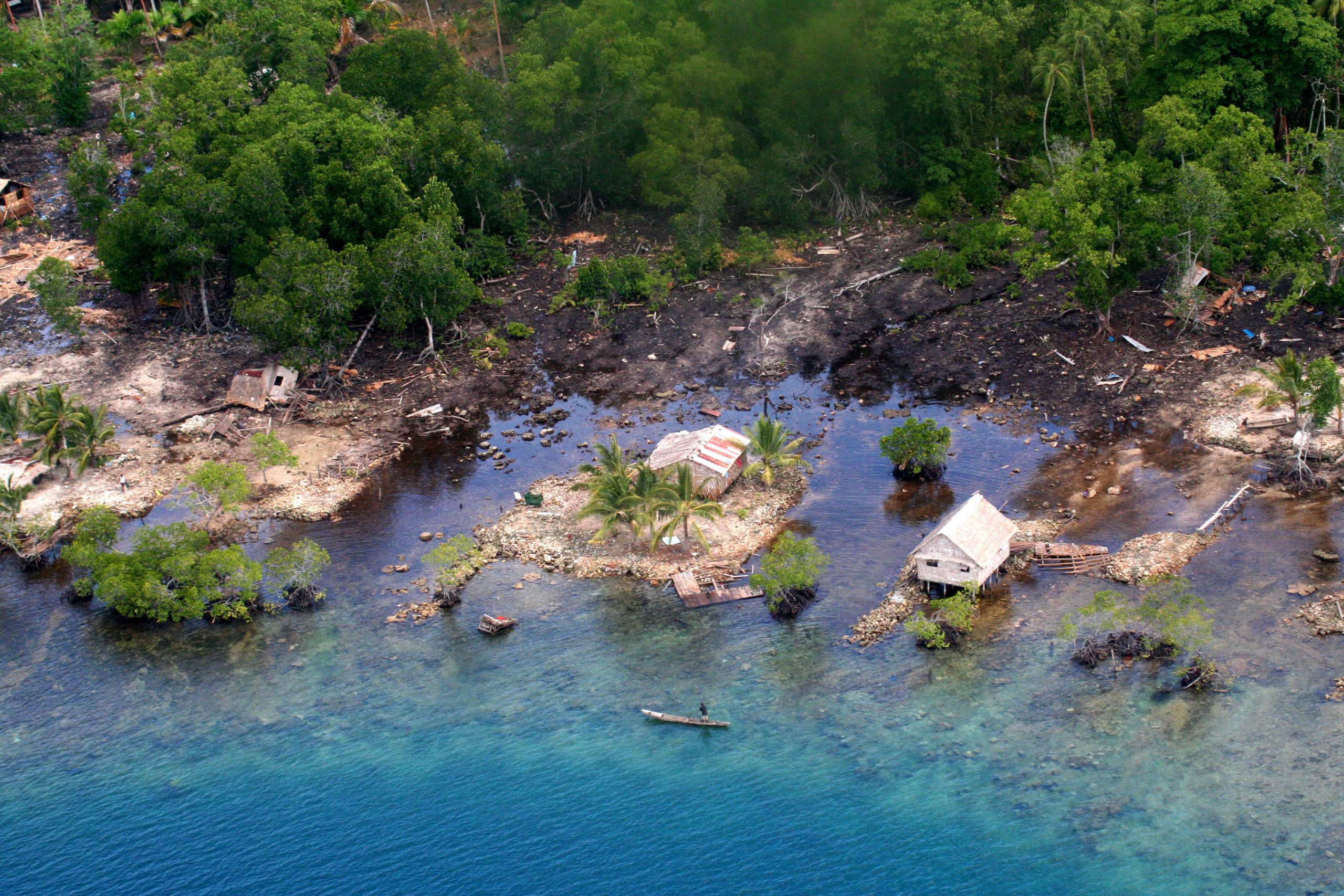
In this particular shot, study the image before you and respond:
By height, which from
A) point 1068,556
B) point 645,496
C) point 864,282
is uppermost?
point 864,282

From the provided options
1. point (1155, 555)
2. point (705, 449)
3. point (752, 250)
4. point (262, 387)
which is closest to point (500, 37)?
point (752, 250)

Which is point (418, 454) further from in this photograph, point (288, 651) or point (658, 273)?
point (658, 273)

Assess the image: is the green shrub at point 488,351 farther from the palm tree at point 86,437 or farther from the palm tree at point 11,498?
the palm tree at point 11,498

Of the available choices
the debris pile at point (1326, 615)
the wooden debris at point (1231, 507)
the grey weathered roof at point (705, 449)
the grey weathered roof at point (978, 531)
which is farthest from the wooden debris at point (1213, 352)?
the grey weathered roof at point (705, 449)

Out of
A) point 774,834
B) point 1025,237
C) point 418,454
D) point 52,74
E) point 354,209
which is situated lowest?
point 774,834

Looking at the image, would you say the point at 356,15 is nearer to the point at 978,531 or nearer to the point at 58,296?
the point at 58,296

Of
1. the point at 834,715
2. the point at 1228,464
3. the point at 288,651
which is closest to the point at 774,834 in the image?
the point at 834,715
